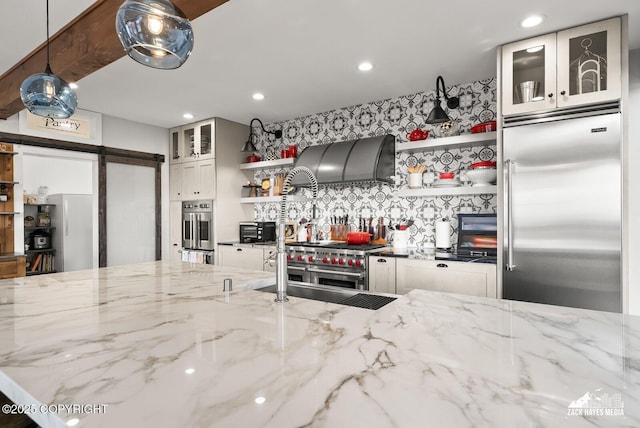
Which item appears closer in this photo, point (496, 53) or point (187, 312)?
point (187, 312)

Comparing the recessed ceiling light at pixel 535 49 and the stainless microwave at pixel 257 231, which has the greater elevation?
the recessed ceiling light at pixel 535 49

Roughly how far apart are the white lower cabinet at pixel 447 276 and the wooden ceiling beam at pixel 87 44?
251 cm

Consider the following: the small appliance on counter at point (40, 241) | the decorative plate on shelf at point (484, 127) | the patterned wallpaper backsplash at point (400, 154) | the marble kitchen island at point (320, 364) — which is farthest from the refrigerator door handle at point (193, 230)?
the decorative plate on shelf at point (484, 127)

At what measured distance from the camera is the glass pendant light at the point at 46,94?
1779mm

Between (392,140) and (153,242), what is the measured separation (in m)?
3.78

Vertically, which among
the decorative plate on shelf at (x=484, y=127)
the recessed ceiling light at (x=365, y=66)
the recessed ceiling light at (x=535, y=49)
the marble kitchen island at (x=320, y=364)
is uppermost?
the recessed ceiling light at (x=365, y=66)

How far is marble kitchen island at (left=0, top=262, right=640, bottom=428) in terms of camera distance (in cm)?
67

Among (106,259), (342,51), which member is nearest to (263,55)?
(342,51)

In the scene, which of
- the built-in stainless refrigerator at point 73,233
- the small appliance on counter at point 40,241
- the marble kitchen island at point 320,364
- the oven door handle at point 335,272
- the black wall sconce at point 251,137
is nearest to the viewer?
the marble kitchen island at point 320,364

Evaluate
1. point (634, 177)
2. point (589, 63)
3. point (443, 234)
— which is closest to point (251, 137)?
point (443, 234)

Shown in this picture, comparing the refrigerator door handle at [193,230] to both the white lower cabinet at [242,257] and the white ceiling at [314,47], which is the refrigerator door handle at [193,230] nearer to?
the white lower cabinet at [242,257]

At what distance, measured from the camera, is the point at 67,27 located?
2.61 meters

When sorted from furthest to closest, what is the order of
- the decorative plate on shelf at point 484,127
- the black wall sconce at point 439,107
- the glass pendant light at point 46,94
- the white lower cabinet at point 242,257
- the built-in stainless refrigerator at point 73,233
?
the built-in stainless refrigerator at point 73,233
the white lower cabinet at point 242,257
the decorative plate on shelf at point 484,127
the black wall sconce at point 439,107
the glass pendant light at point 46,94

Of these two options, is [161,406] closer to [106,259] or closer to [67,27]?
[67,27]
